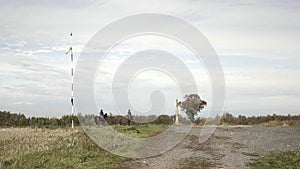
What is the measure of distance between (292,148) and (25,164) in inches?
493

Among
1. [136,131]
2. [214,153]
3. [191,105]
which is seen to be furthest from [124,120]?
[214,153]

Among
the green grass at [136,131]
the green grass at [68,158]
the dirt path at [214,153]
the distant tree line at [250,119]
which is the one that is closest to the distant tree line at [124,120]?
the distant tree line at [250,119]

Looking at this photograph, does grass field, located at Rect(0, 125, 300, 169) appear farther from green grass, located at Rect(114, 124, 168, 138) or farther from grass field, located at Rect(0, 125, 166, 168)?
green grass, located at Rect(114, 124, 168, 138)

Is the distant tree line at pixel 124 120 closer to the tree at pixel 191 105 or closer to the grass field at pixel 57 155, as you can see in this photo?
the tree at pixel 191 105

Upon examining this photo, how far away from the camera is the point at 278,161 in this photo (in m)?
13.7

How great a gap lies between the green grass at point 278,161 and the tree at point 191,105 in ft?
85.1

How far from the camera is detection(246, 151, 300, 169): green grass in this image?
12.9 metres

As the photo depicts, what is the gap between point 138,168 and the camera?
476 inches

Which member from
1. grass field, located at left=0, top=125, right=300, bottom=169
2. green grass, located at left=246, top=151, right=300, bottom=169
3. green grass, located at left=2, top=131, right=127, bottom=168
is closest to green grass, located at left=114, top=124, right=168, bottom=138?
grass field, located at left=0, top=125, right=300, bottom=169

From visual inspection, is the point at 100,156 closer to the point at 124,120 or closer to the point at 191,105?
the point at 124,120

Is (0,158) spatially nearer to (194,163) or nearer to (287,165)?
(194,163)

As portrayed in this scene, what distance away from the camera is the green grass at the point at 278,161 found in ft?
42.3

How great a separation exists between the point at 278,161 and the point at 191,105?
92.1ft

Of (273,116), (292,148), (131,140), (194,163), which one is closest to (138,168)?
(194,163)
